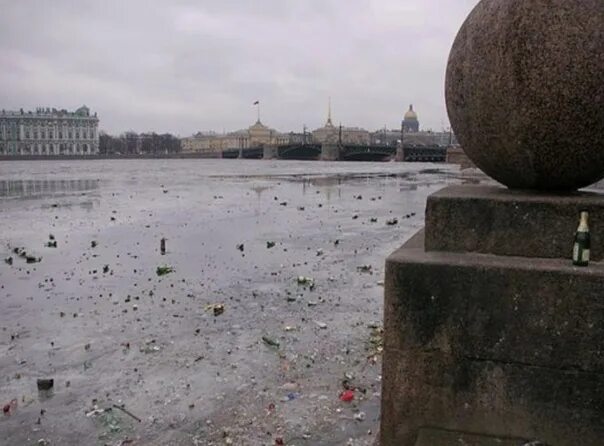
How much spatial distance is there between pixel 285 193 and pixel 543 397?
72.9 ft

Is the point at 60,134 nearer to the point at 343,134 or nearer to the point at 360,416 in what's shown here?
the point at 343,134

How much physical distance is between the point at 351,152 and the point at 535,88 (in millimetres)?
104483

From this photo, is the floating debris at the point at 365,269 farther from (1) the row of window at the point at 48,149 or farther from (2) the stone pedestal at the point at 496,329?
(1) the row of window at the point at 48,149

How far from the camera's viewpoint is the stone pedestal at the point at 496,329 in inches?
115

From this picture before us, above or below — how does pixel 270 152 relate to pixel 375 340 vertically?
above

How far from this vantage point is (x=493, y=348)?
120 inches

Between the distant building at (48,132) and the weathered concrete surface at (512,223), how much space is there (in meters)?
154

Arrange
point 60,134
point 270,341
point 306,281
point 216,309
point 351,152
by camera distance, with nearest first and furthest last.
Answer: point 270,341, point 216,309, point 306,281, point 351,152, point 60,134

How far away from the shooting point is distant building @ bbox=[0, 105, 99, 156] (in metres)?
143

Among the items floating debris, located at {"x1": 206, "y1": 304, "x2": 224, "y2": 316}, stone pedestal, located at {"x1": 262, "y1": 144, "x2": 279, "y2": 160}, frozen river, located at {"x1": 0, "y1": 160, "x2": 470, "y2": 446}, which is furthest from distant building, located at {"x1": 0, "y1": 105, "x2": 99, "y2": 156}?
floating debris, located at {"x1": 206, "y1": 304, "x2": 224, "y2": 316}

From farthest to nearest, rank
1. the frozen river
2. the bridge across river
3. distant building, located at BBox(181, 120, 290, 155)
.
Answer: distant building, located at BBox(181, 120, 290, 155) → the bridge across river → the frozen river

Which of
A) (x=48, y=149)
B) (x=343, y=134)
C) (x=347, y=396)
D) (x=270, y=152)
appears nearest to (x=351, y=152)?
(x=270, y=152)

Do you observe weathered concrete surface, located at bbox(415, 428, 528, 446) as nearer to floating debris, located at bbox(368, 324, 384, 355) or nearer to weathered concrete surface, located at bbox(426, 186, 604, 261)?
weathered concrete surface, located at bbox(426, 186, 604, 261)

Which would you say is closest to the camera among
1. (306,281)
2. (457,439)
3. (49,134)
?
(457,439)
